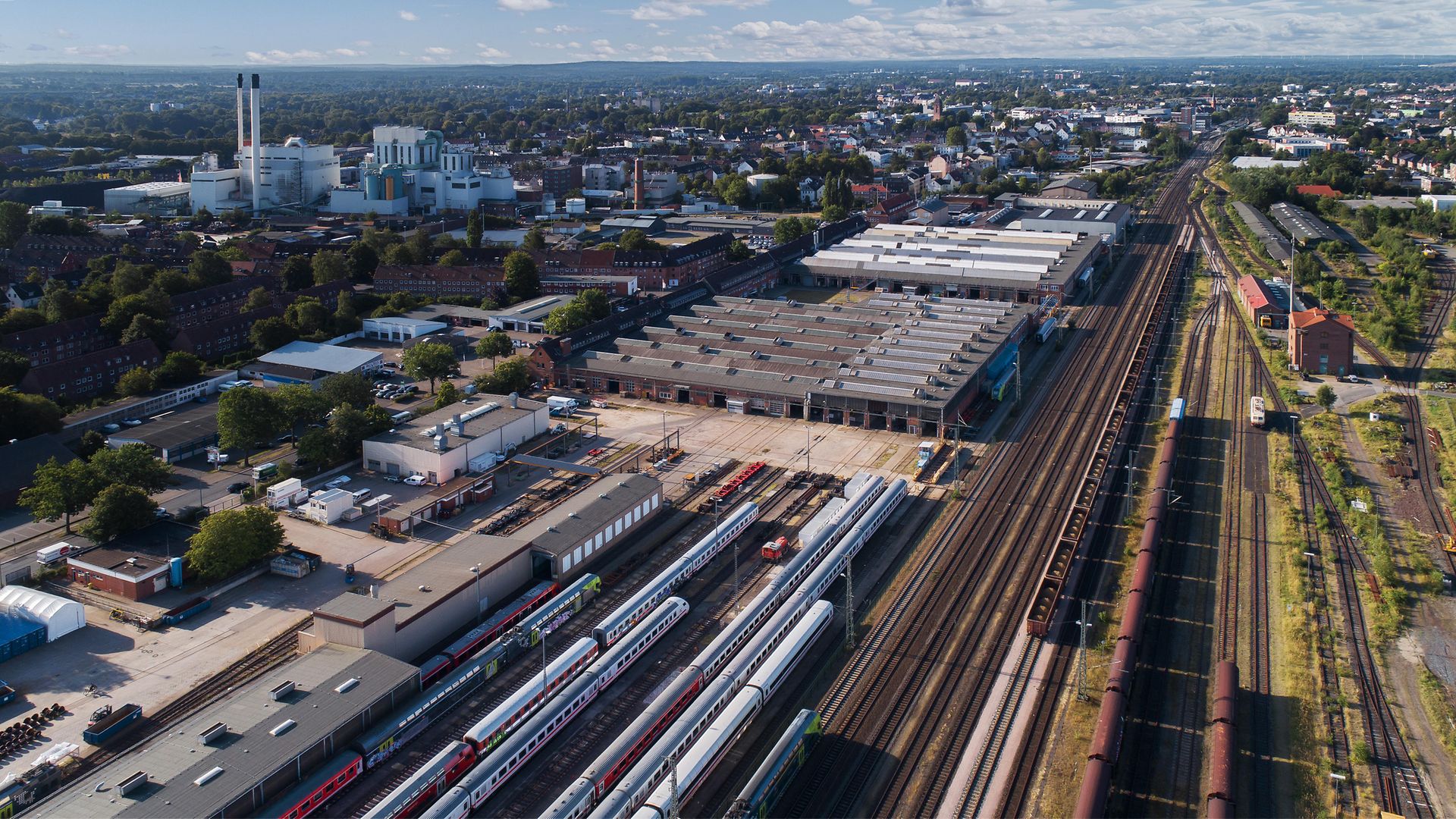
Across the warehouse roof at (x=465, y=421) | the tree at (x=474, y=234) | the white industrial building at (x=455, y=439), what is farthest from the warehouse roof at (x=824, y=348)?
the tree at (x=474, y=234)

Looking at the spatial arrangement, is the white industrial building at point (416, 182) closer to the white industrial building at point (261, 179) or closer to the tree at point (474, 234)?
the white industrial building at point (261, 179)

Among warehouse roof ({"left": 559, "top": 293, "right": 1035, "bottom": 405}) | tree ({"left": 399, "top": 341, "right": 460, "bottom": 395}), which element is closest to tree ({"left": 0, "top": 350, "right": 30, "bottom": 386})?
tree ({"left": 399, "top": 341, "right": 460, "bottom": 395})

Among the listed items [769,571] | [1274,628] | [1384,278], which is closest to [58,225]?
[769,571]

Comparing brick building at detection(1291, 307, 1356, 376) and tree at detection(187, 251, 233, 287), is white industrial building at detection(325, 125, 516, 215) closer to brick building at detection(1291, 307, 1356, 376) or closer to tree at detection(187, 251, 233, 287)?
tree at detection(187, 251, 233, 287)

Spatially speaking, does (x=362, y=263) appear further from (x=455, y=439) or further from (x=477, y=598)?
(x=477, y=598)

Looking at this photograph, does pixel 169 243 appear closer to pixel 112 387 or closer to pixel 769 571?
pixel 112 387

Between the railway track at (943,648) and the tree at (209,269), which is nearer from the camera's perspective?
the railway track at (943,648)
